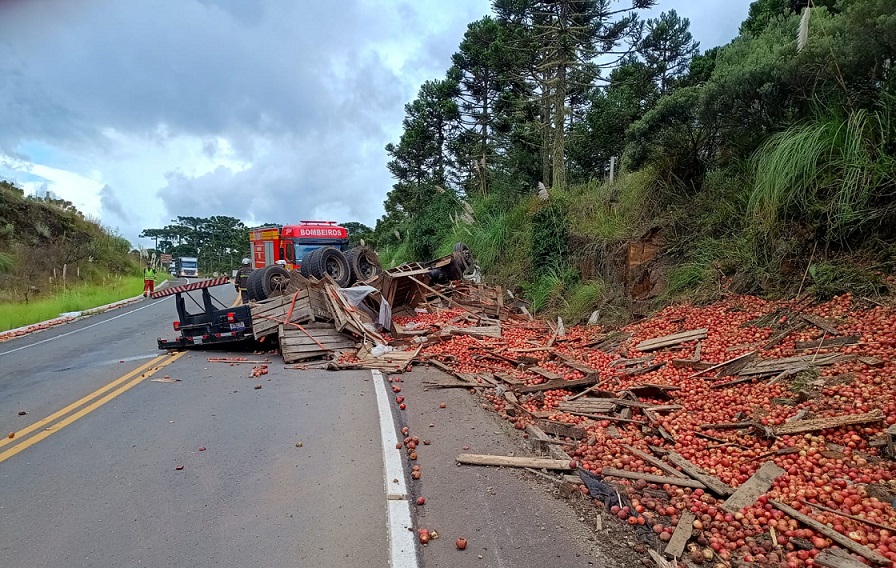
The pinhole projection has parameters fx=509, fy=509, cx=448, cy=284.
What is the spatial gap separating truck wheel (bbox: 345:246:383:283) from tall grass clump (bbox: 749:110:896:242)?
1041 centimetres

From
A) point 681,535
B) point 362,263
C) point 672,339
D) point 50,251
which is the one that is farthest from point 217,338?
point 50,251

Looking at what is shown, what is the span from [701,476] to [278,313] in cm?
858

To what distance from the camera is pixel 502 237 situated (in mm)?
18172

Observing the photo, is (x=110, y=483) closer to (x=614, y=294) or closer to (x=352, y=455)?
(x=352, y=455)

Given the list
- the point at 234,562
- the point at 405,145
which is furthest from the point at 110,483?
the point at 405,145

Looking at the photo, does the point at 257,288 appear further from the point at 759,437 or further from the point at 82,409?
the point at 759,437

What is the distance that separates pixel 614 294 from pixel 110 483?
30.8 ft

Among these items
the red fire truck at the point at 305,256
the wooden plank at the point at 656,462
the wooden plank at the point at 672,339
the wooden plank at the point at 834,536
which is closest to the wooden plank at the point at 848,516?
the wooden plank at the point at 834,536

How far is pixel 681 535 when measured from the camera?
3.24 meters

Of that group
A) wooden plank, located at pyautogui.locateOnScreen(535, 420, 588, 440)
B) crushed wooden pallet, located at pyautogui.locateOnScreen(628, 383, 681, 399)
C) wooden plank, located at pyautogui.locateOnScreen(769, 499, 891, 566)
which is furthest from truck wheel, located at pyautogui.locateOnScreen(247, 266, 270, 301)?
wooden plank, located at pyautogui.locateOnScreen(769, 499, 891, 566)

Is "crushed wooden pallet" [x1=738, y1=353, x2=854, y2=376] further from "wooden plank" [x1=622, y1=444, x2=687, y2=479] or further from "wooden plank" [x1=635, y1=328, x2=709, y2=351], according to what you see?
"wooden plank" [x1=622, y1=444, x2=687, y2=479]

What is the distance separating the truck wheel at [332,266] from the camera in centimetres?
1455

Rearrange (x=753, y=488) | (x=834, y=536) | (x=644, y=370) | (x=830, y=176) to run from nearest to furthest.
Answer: (x=834, y=536), (x=753, y=488), (x=644, y=370), (x=830, y=176)

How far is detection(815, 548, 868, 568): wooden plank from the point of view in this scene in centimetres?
279
